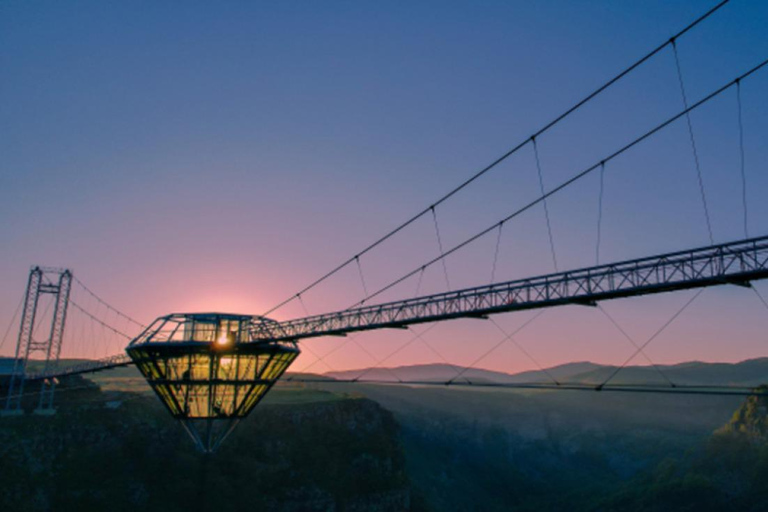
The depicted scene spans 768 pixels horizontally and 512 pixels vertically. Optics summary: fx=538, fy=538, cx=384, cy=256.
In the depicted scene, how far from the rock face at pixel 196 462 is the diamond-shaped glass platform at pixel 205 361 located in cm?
2647

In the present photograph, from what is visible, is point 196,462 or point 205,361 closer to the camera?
point 205,361

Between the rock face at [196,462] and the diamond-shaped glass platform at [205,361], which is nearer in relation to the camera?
the diamond-shaped glass platform at [205,361]

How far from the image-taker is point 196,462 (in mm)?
70688

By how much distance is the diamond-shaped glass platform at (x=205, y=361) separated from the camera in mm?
42094

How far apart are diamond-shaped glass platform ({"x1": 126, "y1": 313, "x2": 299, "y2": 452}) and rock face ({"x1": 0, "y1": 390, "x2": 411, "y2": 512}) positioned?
26473mm

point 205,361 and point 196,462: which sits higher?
point 205,361

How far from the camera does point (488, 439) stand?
164 meters

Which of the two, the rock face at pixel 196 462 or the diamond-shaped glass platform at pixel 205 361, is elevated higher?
the diamond-shaped glass platform at pixel 205 361

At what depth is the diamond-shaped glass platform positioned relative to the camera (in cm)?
4209

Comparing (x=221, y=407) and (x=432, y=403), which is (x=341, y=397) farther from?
(x=432, y=403)

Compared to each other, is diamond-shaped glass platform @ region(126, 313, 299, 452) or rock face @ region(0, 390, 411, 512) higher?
diamond-shaped glass platform @ region(126, 313, 299, 452)

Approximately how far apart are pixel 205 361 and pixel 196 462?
35.2 meters

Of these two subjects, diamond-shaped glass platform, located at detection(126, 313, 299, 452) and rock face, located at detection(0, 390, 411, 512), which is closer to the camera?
diamond-shaped glass platform, located at detection(126, 313, 299, 452)

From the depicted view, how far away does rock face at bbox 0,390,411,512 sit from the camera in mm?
59656
